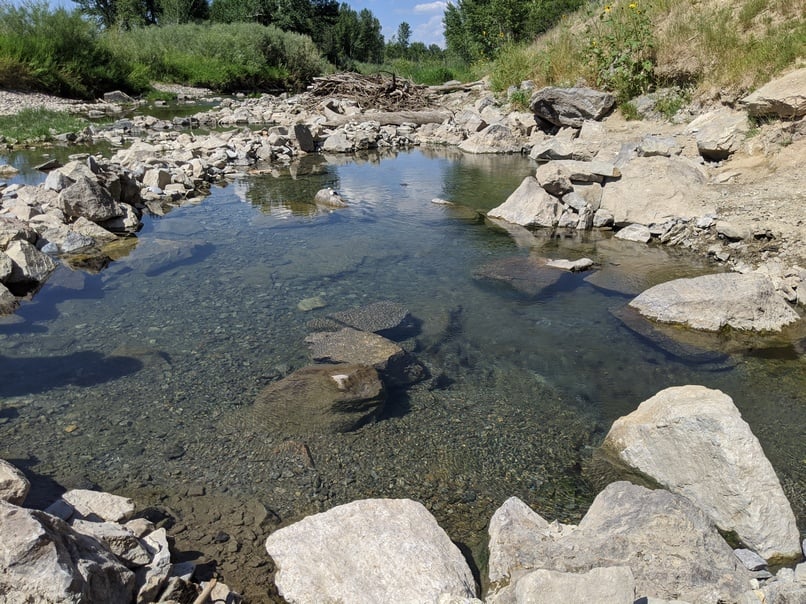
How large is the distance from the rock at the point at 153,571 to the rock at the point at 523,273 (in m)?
5.27

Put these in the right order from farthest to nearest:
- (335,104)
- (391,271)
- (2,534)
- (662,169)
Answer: (335,104), (662,169), (391,271), (2,534)

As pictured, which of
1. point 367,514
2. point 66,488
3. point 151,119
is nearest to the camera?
point 367,514

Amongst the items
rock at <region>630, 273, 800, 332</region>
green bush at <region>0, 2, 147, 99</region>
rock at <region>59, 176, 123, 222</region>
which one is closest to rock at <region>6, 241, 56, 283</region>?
rock at <region>59, 176, 123, 222</region>

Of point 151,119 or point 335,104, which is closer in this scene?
point 151,119

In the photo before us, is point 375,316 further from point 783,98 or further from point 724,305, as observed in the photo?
point 783,98

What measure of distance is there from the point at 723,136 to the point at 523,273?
6121 millimetres

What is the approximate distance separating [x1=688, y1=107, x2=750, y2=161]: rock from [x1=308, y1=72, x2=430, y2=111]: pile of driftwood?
16028 mm

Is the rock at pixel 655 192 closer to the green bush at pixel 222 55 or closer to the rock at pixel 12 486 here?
the rock at pixel 12 486

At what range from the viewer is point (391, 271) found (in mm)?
8203

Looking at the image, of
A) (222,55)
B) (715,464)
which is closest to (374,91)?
(222,55)

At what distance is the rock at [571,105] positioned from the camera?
1639 cm

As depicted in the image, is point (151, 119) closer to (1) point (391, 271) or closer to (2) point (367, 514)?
(1) point (391, 271)

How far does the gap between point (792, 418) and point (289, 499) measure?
407 centimetres

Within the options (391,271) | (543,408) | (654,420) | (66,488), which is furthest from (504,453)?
(391,271)
